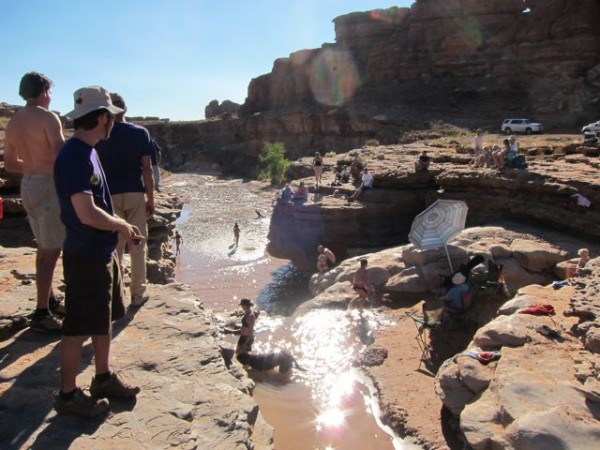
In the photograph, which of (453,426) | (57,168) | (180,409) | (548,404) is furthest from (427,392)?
(57,168)

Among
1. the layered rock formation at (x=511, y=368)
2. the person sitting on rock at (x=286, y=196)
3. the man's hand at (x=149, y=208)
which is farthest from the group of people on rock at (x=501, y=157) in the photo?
the man's hand at (x=149, y=208)

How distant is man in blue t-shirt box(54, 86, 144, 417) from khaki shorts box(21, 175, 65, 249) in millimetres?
1149

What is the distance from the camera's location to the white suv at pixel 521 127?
103 ft

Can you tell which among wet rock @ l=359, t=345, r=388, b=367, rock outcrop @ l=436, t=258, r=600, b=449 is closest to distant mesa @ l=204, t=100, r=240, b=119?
wet rock @ l=359, t=345, r=388, b=367

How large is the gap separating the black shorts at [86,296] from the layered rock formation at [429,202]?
12591 mm

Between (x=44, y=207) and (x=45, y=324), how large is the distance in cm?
104

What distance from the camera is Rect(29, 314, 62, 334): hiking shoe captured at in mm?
4219

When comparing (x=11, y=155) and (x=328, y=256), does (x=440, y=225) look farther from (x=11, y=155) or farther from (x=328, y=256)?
(x=11, y=155)

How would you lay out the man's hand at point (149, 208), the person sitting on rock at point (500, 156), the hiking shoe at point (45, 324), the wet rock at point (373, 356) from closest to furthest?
the hiking shoe at point (45, 324), the man's hand at point (149, 208), the wet rock at point (373, 356), the person sitting on rock at point (500, 156)

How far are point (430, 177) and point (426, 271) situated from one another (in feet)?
23.3

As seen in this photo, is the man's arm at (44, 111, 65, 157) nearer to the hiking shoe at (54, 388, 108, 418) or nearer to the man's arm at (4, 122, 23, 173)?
the man's arm at (4, 122, 23, 173)

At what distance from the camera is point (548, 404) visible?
4.62 meters

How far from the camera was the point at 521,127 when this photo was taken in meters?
31.7

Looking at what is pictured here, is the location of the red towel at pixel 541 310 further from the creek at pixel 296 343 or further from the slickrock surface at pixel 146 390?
the slickrock surface at pixel 146 390
